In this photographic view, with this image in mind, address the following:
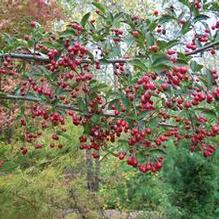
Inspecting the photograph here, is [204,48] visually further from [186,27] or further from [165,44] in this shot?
[165,44]

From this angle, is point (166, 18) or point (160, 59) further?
point (166, 18)

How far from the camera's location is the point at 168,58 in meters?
2.04

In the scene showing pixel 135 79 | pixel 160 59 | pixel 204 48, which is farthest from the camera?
pixel 204 48

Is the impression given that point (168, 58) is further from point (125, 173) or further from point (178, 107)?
point (125, 173)

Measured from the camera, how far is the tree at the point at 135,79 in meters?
2.15

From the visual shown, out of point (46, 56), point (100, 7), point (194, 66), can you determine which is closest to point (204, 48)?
point (194, 66)

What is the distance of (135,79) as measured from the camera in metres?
2.26

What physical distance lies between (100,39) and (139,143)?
20.8 inches

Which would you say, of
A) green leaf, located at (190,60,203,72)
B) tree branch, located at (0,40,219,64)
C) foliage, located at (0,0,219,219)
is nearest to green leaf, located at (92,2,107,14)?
foliage, located at (0,0,219,219)

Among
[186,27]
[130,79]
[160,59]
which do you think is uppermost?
[186,27]

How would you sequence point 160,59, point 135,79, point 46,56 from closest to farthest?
point 160,59 < point 135,79 < point 46,56

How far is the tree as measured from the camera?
215 cm

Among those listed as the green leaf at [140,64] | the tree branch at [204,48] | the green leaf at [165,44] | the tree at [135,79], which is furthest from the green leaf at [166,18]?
the green leaf at [140,64]

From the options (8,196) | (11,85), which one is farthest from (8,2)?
(8,196)
